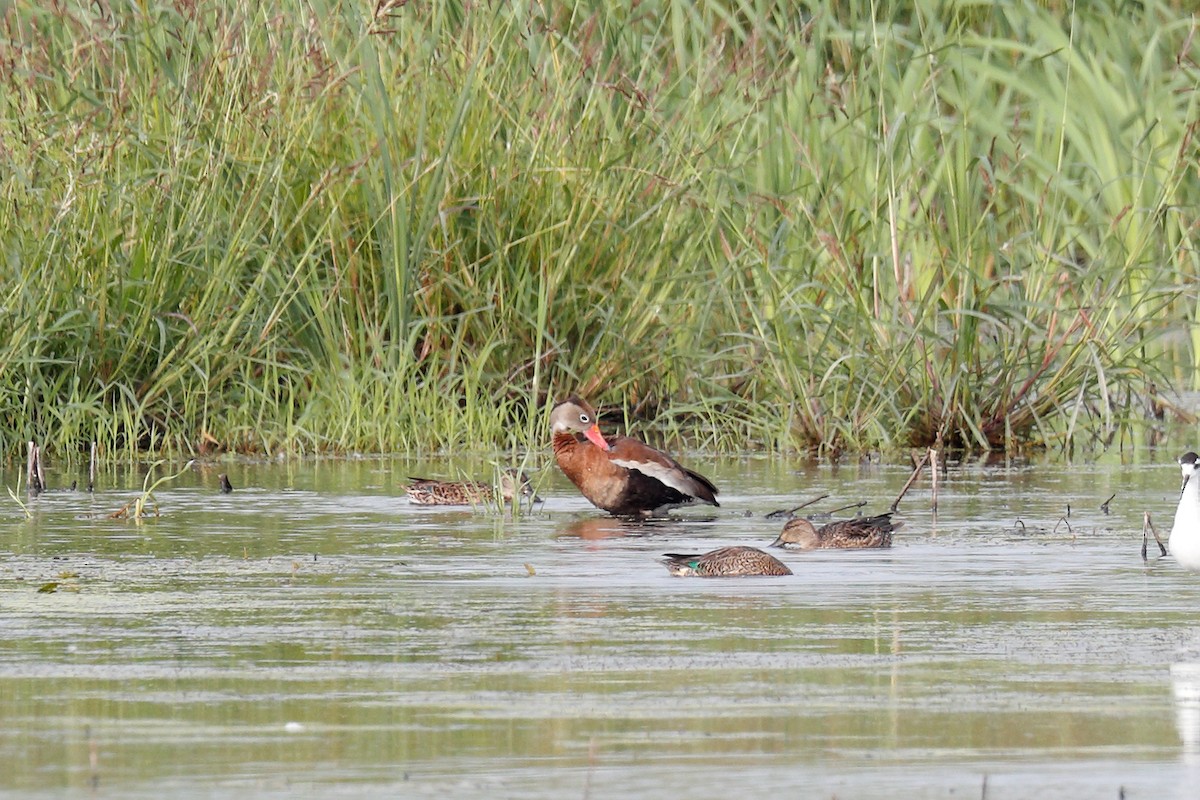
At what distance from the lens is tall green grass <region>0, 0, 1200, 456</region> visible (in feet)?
39.3

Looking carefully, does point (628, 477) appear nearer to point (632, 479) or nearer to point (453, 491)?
point (632, 479)

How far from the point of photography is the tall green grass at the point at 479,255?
1197cm

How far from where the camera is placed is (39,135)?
12.2 metres

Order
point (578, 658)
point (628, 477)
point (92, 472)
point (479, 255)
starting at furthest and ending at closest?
1. point (479, 255)
2. point (92, 472)
3. point (628, 477)
4. point (578, 658)

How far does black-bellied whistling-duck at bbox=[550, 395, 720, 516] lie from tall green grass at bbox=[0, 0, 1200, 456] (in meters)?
1.96

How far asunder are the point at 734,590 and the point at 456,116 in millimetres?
5458

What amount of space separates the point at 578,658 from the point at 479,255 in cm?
705

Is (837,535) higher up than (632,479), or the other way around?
(632,479)

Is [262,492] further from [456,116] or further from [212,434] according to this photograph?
[456,116]

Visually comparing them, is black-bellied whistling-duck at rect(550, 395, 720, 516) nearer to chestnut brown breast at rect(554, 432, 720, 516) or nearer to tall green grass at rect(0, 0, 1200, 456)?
chestnut brown breast at rect(554, 432, 720, 516)

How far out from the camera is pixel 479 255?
12.9 m

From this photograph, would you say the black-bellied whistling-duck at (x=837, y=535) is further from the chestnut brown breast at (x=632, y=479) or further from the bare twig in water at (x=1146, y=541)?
the chestnut brown breast at (x=632, y=479)

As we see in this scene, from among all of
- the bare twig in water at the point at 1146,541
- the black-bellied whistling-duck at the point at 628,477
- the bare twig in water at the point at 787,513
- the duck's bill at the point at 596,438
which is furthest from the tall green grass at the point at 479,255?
the bare twig in water at the point at 1146,541

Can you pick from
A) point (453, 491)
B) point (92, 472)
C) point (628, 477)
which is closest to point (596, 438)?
point (628, 477)
